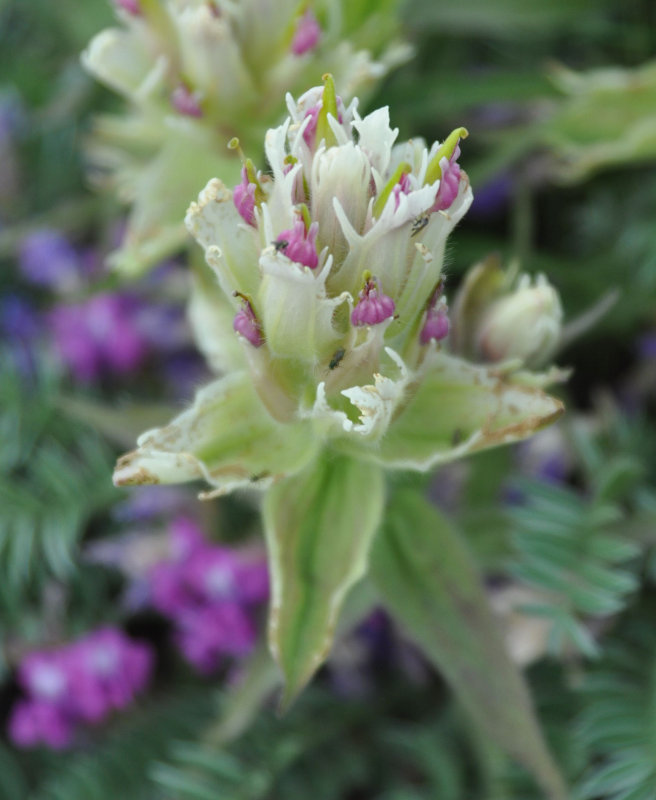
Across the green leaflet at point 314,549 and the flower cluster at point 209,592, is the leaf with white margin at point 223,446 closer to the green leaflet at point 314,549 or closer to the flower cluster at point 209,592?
the green leaflet at point 314,549

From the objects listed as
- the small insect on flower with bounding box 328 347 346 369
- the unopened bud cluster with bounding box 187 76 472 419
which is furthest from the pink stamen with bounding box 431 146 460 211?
the small insect on flower with bounding box 328 347 346 369

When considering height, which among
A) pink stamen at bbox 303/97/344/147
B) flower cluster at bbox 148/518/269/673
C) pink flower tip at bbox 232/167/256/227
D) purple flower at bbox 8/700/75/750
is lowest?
purple flower at bbox 8/700/75/750

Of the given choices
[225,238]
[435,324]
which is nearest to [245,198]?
[225,238]

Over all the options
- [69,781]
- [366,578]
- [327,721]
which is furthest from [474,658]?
[69,781]

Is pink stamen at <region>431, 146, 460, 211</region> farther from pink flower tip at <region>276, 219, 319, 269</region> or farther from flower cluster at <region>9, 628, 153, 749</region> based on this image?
flower cluster at <region>9, 628, 153, 749</region>

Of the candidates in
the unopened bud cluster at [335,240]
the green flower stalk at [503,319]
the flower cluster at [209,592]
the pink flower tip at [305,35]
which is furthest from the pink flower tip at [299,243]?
the flower cluster at [209,592]

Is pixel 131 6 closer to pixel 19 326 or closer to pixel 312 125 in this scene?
pixel 312 125

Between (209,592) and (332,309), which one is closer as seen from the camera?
(332,309)

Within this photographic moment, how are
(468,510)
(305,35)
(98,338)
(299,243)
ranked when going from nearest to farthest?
1. (299,243)
2. (305,35)
3. (468,510)
4. (98,338)
